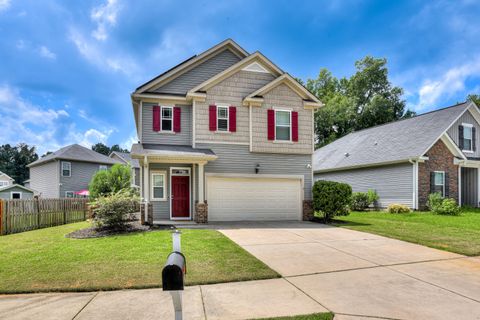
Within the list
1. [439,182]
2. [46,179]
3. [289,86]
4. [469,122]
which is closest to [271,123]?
[289,86]

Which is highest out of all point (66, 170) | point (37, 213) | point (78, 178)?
point (66, 170)

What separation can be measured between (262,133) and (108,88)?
1032 centimetres

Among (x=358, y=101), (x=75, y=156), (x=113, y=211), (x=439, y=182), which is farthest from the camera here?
(x=358, y=101)

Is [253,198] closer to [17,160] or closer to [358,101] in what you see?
[358,101]

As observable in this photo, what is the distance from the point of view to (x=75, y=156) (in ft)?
99.2

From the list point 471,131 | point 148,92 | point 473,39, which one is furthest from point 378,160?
point 148,92

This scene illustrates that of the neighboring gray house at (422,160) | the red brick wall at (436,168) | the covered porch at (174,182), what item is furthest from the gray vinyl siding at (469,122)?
the covered porch at (174,182)

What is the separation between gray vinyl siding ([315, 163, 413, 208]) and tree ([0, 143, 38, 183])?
70505 mm

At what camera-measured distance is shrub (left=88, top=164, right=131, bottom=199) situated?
18.4 metres

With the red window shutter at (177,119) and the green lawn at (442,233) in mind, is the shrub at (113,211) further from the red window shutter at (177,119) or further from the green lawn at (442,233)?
the green lawn at (442,233)

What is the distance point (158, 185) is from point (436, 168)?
16.2m

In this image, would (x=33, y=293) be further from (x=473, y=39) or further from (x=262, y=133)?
(x=473, y=39)

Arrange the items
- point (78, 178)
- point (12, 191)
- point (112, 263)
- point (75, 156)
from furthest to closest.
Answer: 1. point (12, 191)
2. point (78, 178)
3. point (75, 156)
4. point (112, 263)

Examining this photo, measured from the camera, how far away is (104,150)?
86.8 m
